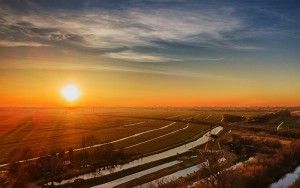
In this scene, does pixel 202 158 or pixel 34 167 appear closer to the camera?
pixel 34 167

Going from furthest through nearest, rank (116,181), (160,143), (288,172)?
(160,143) < (288,172) < (116,181)

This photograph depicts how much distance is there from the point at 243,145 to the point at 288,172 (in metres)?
23.7

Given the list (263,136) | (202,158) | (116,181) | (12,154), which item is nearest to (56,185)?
(116,181)

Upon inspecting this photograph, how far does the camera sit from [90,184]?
54406mm

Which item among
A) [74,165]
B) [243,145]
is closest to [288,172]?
[243,145]

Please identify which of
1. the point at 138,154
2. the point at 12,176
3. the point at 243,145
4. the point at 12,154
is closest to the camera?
the point at 12,176

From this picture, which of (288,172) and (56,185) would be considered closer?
(56,185)

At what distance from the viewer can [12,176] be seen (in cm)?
5281

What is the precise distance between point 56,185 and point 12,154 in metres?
21.4

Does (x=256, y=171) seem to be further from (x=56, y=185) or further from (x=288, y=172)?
(x=56, y=185)

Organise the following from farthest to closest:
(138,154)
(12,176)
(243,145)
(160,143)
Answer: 1. (160,143)
2. (243,145)
3. (138,154)
4. (12,176)

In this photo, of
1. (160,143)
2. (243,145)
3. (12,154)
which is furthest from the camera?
(160,143)

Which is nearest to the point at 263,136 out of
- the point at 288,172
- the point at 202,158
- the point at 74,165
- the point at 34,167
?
the point at 202,158

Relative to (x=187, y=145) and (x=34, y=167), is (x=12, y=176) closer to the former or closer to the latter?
(x=34, y=167)
